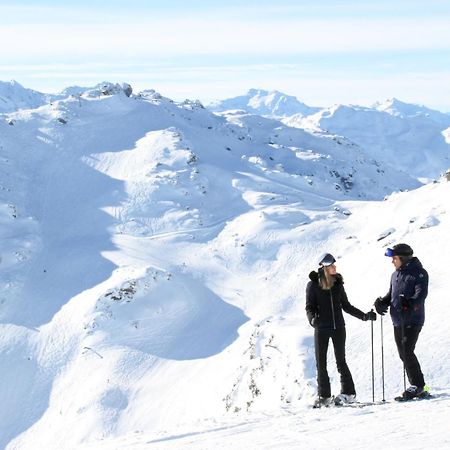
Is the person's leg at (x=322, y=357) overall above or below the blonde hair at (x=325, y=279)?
below

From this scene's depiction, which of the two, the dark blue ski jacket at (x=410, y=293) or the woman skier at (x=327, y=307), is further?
the woman skier at (x=327, y=307)

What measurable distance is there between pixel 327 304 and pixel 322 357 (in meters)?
0.93

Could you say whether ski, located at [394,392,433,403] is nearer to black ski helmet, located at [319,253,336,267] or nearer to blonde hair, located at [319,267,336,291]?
blonde hair, located at [319,267,336,291]

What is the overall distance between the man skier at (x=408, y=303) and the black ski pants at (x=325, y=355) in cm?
83

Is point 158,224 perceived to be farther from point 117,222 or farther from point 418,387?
point 418,387

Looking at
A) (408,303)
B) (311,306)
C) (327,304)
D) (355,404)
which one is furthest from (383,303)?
(355,404)

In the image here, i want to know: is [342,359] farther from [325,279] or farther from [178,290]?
[178,290]

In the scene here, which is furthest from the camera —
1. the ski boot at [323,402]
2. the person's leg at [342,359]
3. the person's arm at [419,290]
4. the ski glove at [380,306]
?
the ski boot at [323,402]

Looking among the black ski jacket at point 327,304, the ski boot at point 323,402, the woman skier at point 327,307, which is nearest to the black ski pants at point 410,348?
the woman skier at point 327,307

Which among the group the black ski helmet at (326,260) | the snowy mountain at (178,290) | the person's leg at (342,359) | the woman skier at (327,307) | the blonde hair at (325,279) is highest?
the black ski helmet at (326,260)

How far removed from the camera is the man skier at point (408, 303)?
956 cm

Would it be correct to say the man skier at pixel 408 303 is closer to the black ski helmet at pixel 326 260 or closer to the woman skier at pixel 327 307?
the woman skier at pixel 327 307

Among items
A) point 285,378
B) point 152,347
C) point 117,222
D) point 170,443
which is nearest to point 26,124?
point 117,222

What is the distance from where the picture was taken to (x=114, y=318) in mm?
30828
